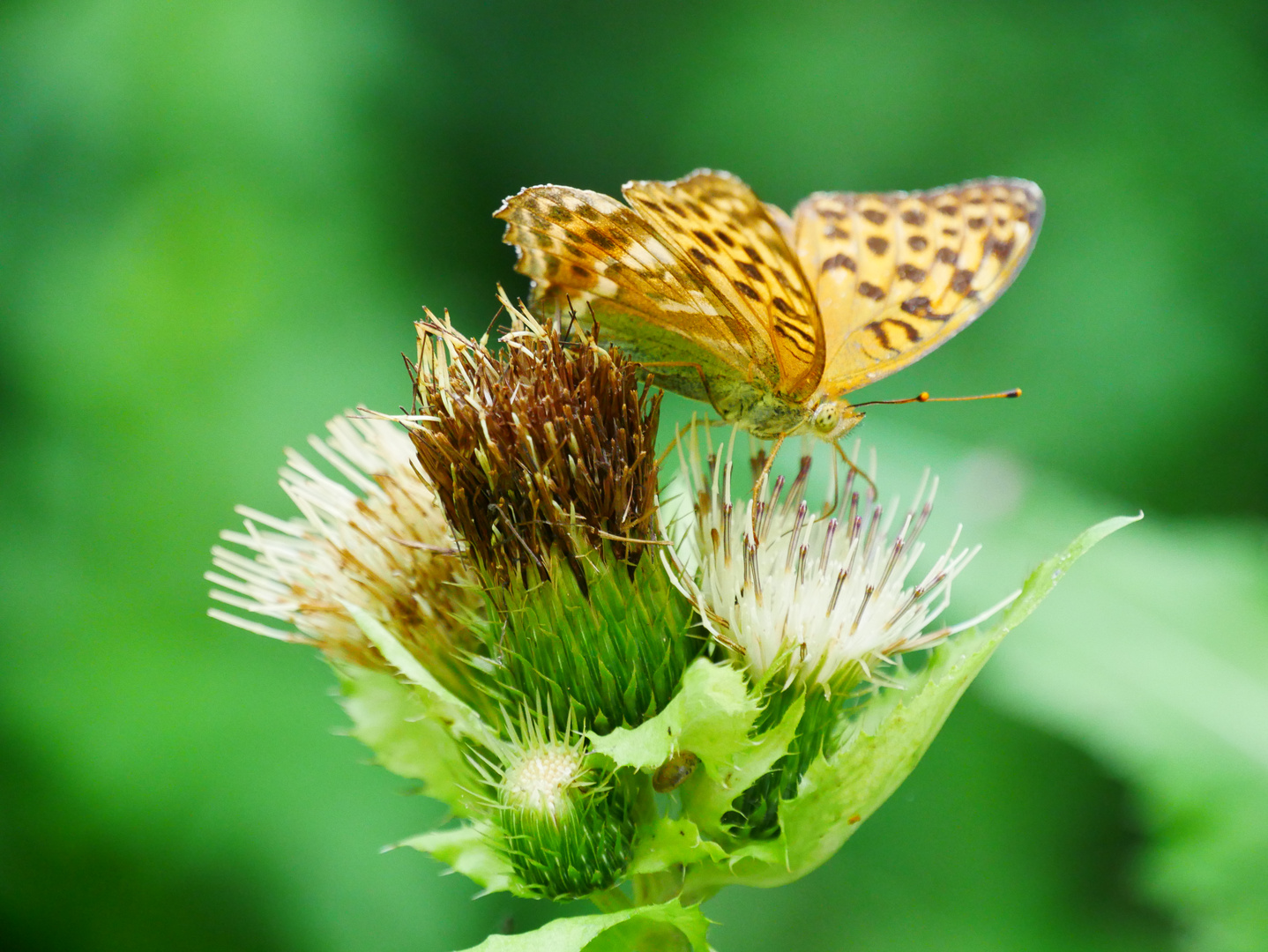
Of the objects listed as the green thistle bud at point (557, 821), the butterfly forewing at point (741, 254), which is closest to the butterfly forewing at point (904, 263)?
the butterfly forewing at point (741, 254)

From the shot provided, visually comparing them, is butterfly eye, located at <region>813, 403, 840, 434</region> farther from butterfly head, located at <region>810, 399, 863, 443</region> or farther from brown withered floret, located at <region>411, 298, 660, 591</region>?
brown withered floret, located at <region>411, 298, 660, 591</region>

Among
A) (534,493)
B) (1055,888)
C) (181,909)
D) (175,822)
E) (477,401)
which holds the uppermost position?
(477,401)

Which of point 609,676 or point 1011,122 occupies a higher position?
point 1011,122

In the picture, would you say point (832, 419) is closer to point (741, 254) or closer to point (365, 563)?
point (741, 254)

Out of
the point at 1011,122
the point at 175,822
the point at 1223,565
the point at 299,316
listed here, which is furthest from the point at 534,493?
the point at 1011,122

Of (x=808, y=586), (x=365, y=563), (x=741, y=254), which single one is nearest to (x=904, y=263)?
(x=741, y=254)

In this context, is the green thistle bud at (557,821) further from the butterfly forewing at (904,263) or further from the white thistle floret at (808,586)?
the butterfly forewing at (904,263)

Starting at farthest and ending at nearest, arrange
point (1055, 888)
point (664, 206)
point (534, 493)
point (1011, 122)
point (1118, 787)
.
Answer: point (1011, 122), point (1118, 787), point (1055, 888), point (664, 206), point (534, 493)

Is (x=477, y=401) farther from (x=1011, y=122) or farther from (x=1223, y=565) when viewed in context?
(x=1011, y=122)
